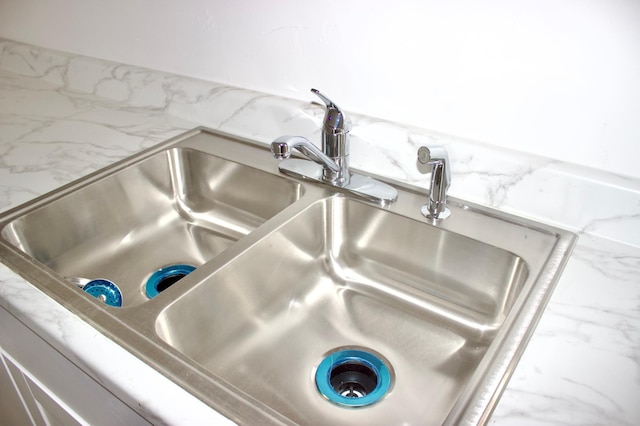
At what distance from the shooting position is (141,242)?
3.56 ft

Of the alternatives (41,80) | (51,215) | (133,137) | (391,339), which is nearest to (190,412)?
(391,339)

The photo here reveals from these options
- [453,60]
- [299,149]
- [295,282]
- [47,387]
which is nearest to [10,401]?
[47,387]

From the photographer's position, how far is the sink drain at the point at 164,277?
3.27 ft

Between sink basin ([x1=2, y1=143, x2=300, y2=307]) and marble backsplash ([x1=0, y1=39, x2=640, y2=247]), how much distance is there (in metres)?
0.14

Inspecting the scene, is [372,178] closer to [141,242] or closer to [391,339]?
[391,339]

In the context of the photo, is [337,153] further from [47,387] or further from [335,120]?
[47,387]

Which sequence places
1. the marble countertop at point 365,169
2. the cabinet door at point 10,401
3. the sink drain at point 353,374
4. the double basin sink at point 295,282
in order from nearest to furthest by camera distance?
the marble countertop at point 365,169 < the double basin sink at point 295,282 < the sink drain at point 353,374 < the cabinet door at point 10,401

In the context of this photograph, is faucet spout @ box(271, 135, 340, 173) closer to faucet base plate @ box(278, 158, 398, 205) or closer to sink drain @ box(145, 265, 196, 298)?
faucet base plate @ box(278, 158, 398, 205)

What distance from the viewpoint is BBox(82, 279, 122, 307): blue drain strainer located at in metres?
0.91

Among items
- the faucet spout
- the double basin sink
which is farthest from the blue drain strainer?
the faucet spout

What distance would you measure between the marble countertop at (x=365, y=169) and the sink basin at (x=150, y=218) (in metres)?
0.07

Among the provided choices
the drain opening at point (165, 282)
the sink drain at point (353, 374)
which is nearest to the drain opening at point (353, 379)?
the sink drain at point (353, 374)

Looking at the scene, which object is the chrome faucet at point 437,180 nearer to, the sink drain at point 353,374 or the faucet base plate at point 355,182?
the faucet base plate at point 355,182

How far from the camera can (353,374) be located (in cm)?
84
